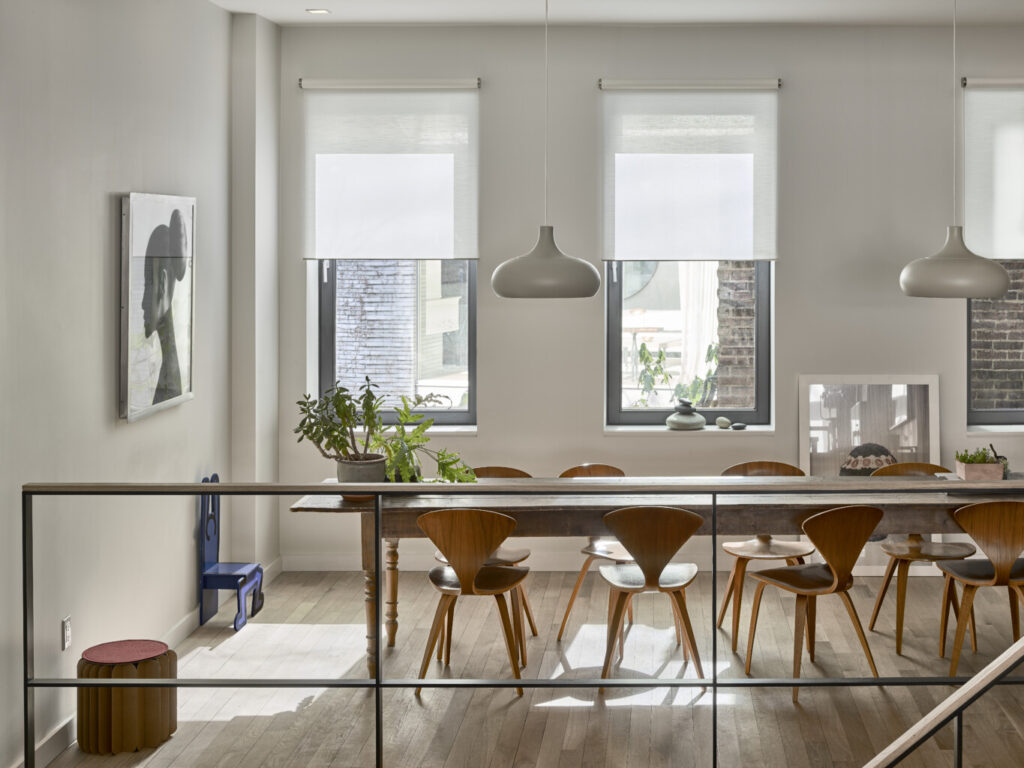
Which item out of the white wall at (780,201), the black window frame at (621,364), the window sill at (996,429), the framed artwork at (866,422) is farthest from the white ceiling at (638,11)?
the window sill at (996,429)

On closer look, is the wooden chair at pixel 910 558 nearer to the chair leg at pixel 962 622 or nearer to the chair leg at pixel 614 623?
the chair leg at pixel 962 622

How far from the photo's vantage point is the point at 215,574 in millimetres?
5594

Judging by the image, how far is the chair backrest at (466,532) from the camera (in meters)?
4.18

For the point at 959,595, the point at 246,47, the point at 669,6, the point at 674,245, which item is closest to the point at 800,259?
the point at 674,245

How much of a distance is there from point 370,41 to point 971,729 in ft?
15.0

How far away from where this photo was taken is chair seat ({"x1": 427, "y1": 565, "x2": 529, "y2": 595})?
448cm

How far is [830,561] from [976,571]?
82 centimetres

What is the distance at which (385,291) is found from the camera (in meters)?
6.97

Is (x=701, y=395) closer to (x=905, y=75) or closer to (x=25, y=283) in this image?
(x=905, y=75)

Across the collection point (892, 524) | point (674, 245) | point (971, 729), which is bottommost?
point (971, 729)

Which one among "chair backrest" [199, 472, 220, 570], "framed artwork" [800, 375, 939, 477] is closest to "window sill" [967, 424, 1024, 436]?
"framed artwork" [800, 375, 939, 477]

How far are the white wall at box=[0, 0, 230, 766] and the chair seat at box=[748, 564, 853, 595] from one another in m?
2.54

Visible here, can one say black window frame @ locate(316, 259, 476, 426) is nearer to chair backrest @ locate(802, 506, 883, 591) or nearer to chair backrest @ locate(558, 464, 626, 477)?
chair backrest @ locate(558, 464, 626, 477)

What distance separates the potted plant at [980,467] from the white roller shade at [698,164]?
1640 mm
